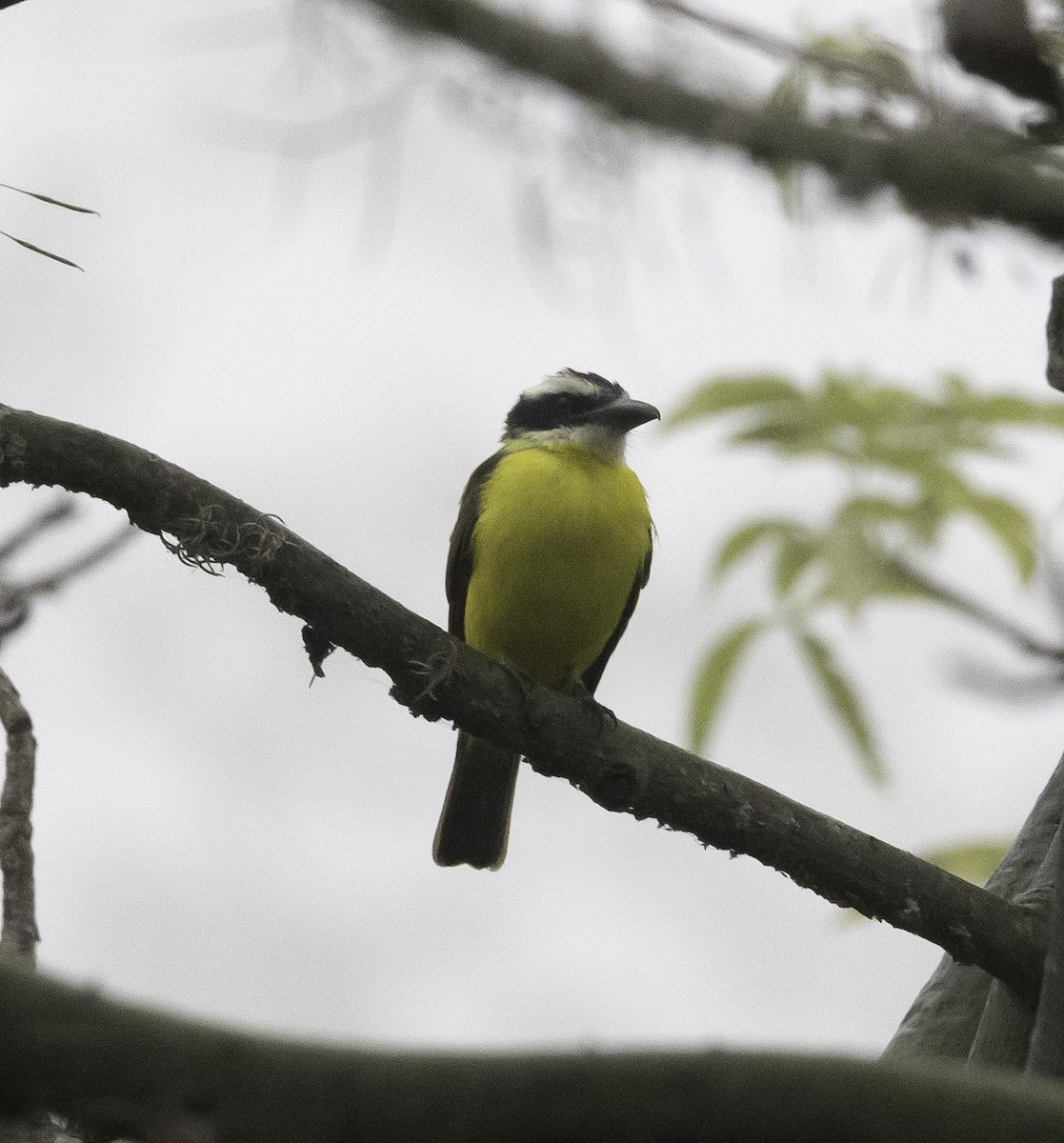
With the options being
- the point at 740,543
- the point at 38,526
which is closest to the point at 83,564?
Answer: the point at 38,526

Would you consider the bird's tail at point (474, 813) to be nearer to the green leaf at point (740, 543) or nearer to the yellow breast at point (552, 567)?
the yellow breast at point (552, 567)

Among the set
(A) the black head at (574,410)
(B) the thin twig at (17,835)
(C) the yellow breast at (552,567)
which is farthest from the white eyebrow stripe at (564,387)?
(B) the thin twig at (17,835)

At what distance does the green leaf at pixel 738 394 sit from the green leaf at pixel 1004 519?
1.72 feet

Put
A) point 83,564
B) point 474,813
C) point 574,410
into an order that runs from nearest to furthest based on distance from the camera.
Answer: point 83,564 < point 474,813 < point 574,410

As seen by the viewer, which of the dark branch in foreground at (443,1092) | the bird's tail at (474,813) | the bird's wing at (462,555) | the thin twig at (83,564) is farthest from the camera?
the bird's tail at (474,813)

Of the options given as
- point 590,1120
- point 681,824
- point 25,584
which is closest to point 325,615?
point 25,584

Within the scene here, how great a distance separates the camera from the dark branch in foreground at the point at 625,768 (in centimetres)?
312

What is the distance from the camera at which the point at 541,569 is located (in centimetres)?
482

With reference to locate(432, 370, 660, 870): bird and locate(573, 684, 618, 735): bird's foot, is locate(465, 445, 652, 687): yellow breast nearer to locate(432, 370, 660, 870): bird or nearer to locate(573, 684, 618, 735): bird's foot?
locate(432, 370, 660, 870): bird

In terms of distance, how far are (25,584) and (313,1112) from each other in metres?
1.78

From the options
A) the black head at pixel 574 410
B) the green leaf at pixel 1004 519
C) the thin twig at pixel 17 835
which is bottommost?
the thin twig at pixel 17 835

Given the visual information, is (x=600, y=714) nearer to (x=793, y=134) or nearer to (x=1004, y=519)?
(x=1004, y=519)

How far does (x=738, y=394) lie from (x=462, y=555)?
4.46ft

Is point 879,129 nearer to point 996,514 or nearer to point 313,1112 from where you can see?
point 313,1112
